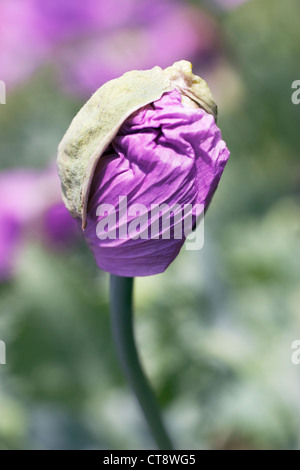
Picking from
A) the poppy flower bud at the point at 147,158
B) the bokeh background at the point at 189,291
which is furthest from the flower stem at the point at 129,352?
the bokeh background at the point at 189,291

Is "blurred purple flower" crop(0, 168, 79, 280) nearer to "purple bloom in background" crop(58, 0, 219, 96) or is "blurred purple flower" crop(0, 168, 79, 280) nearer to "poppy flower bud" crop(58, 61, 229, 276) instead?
"purple bloom in background" crop(58, 0, 219, 96)

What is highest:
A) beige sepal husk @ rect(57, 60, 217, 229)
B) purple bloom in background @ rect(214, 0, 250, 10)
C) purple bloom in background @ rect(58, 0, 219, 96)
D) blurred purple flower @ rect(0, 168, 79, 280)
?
purple bloom in background @ rect(214, 0, 250, 10)

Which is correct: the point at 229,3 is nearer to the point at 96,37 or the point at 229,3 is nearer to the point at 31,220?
the point at 96,37

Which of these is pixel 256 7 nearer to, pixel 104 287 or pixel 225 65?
pixel 225 65

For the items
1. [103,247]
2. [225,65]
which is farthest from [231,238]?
[103,247]

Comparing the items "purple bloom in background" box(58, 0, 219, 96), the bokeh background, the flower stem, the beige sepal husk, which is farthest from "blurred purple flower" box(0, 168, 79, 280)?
the beige sepal husk

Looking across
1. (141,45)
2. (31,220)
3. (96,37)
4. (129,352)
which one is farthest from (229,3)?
(129,352)

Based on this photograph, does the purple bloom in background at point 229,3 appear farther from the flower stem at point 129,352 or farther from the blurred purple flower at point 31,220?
the flower stem at point 129,352
